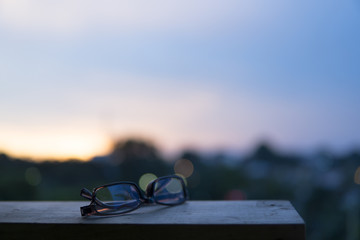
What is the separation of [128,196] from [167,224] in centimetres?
26

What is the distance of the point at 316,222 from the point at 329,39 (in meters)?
4.11

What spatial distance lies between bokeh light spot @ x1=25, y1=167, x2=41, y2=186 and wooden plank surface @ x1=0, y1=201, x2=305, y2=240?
5323 mm

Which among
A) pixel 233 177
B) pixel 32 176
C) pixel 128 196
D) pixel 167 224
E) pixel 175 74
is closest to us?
pixel 167 224

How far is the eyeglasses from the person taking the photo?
2.51 ft

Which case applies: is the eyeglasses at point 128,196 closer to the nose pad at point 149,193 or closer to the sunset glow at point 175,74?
the nose pad at point 149,193

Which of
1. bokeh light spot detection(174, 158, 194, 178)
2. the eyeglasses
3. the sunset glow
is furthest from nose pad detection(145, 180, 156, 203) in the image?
bokeh light spot detection(174, 158, 194, 178)

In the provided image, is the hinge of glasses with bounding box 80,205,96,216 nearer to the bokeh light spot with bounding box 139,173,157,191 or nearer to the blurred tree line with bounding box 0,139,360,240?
the bokeh light spot with bounding box 139,173,157,191

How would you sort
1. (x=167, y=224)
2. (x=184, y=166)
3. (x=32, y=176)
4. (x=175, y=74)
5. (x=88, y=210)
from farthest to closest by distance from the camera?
1. (x=175, y=74)
2. (x=184, y=166)
3. (x=32, y=176)
4. (x=88, y=210)
5. (x=167, y=224)

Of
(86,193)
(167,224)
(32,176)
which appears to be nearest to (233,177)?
(32,176)

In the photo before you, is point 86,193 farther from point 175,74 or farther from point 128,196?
point 175,74

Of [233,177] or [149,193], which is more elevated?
[149,193]

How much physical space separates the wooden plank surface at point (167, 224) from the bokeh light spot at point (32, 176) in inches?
210

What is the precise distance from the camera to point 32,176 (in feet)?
18.8

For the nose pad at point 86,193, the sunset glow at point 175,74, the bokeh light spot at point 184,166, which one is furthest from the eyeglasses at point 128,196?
the bokeh light spot at point 184,166
